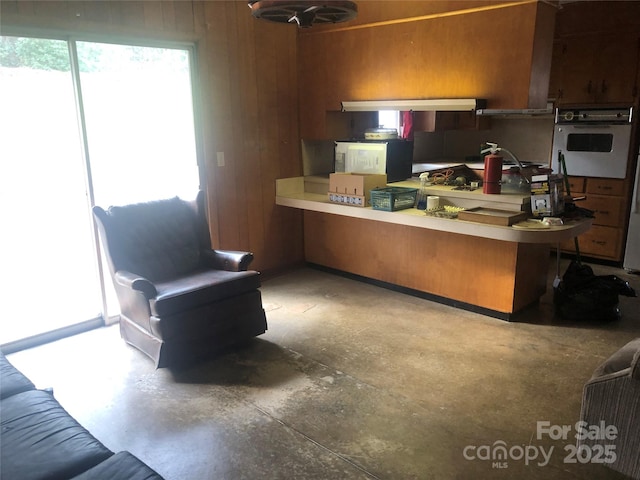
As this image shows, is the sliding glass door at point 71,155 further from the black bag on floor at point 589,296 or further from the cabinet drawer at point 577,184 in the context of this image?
the cabinet drawer at point 577,184

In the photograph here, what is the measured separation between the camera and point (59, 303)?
364 centimetres

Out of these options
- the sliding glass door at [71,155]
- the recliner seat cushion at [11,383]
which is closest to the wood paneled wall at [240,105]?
the sliding glass door at [71,155]

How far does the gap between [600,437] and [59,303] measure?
11.7 ft

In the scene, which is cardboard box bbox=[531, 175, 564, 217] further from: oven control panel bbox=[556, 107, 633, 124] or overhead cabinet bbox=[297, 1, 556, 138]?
oven control panel bbox=[556, 107, 633, 124]

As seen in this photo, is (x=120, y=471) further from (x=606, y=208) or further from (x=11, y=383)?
(x=606, y=208)

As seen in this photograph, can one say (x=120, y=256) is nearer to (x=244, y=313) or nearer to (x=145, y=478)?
(x=244, y=313)

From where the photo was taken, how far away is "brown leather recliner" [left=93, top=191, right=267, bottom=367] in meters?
3.00

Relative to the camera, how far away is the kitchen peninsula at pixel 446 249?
11.5 feet

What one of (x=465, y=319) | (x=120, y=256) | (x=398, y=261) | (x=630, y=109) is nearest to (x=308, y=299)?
(x=398, y=261)

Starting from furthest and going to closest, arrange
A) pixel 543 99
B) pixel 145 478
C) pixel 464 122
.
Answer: pixel 464 122 → pixel 543 99 → pixel 145 478

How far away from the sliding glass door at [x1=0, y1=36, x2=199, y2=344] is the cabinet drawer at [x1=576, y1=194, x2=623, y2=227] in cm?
410

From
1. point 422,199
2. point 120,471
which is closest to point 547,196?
point 422,199

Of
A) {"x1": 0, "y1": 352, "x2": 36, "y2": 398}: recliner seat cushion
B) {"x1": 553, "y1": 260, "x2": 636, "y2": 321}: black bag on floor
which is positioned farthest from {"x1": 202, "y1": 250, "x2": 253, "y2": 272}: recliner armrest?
{"x1": 553, "y1": 260, "x2": 636, "y2": 321}: black bag on floor

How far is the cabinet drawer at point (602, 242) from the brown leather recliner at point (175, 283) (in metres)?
3.66
